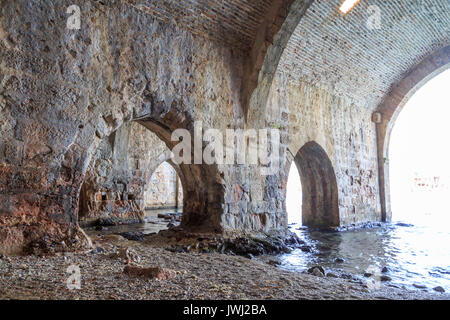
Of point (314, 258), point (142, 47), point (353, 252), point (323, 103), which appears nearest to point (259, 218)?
point (314, 258)

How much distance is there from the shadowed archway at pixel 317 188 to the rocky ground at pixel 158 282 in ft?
15.9

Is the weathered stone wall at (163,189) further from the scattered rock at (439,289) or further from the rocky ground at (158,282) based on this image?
the scattered rock at (439,289)

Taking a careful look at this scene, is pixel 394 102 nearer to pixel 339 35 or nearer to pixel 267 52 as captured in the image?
pixel 339 35

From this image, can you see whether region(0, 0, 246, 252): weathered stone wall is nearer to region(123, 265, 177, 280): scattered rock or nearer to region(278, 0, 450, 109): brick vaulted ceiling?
region(123, 265, 177, 280): scattered rock

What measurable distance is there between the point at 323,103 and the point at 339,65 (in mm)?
897

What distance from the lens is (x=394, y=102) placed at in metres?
8.73

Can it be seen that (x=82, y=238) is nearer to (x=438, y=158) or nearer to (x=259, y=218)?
(x=259, y=218)

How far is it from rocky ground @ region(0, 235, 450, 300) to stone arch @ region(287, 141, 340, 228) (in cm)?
485

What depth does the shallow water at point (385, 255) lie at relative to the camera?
3607 millimetres

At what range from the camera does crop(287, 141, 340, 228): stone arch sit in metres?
7.58

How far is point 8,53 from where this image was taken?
3018 mm

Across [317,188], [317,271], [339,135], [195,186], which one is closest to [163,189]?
[317,188]

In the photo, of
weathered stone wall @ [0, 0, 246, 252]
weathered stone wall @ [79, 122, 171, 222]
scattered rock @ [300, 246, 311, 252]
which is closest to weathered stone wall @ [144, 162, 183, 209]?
weathered stone wall @ [79, 122, 171, 222]

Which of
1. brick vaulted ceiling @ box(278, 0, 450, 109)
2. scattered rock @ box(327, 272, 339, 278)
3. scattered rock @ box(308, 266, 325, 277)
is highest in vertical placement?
brick vaulted ceiling @ box(278, 0, 450, 109)
